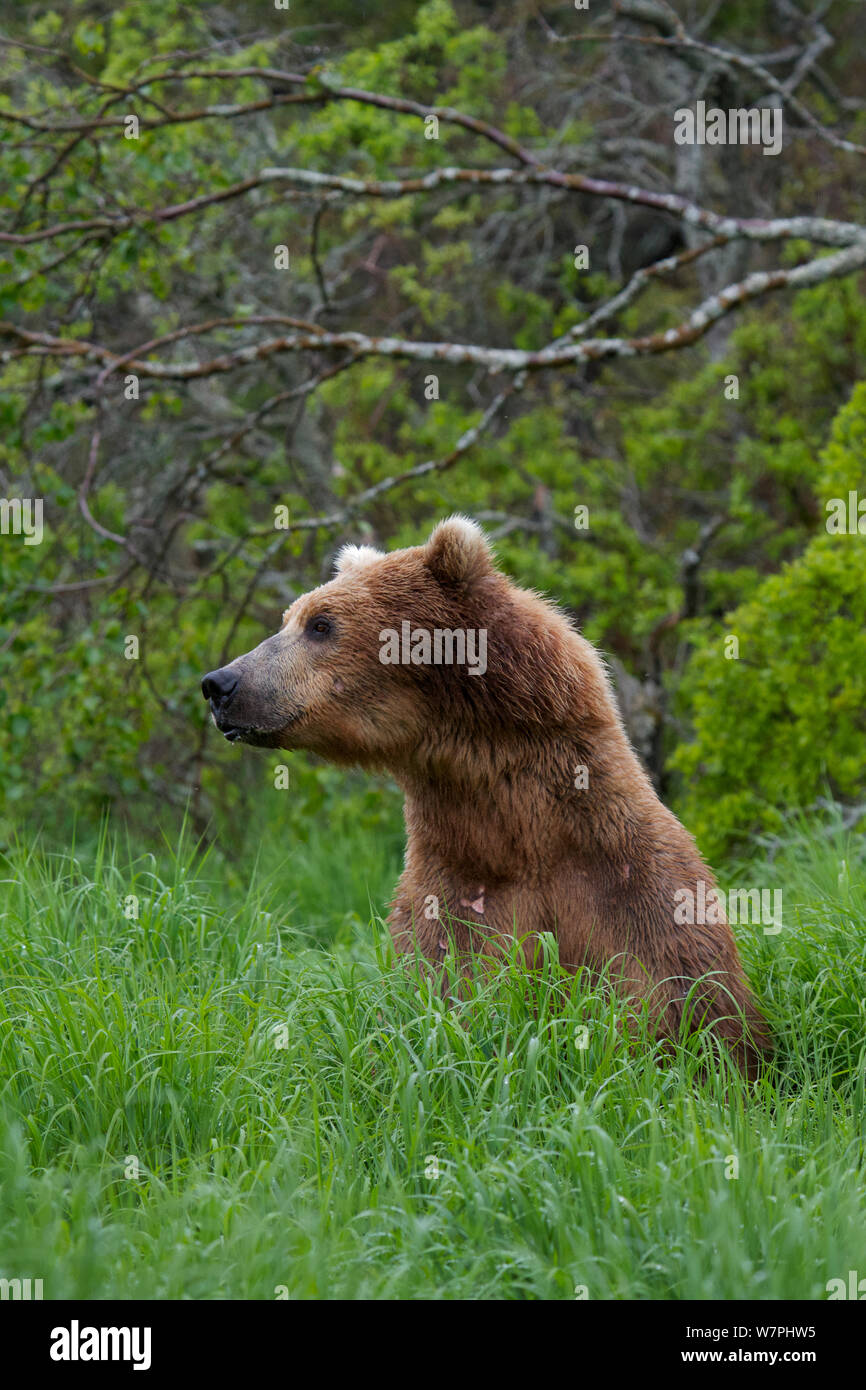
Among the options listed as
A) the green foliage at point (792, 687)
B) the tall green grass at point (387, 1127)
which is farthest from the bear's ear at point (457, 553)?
the green foliage at point (792, 687)

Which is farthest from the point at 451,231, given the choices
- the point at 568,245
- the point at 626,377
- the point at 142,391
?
the point at 142,391

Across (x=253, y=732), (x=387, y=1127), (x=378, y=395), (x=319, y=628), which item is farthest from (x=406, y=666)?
(x=378, y=395)

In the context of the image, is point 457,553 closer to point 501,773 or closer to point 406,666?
point 406,666

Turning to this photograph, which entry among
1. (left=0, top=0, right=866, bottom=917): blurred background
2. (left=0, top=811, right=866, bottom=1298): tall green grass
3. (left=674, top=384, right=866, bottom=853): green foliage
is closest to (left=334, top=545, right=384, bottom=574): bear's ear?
(left=0, top=811, right=866, bottom=1298): tall green grass

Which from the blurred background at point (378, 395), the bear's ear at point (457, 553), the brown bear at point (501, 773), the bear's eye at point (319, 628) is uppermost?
the blurred background at point (378, 395)

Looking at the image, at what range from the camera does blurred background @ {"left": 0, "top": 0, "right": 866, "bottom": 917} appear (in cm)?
689

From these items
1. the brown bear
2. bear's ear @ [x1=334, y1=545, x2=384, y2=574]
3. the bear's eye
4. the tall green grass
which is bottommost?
the tall green grass

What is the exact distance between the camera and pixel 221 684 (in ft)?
13.7

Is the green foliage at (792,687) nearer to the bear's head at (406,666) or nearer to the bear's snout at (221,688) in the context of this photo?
the bear's head at (406,666)

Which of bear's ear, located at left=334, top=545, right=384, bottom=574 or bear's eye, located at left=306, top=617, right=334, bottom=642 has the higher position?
bear's ear, located at left=334, top=545, right=384, bottom=574

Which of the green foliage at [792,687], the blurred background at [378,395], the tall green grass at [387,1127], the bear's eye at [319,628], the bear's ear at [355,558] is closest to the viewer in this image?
the tall green grass at [387,1127]

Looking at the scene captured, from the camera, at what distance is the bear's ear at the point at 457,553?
4.13m

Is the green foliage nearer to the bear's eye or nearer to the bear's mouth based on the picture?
the bear's eye

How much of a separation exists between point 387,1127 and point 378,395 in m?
7.16
